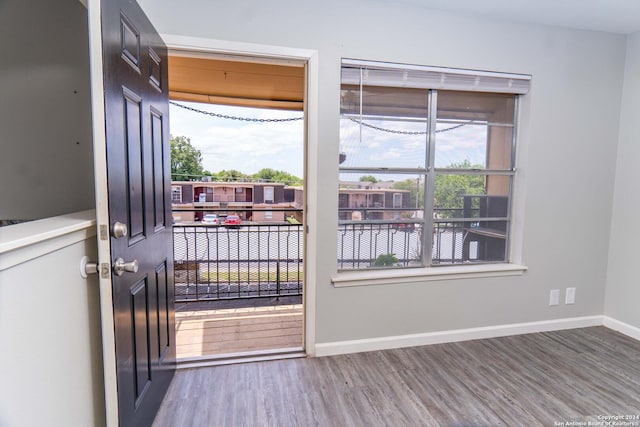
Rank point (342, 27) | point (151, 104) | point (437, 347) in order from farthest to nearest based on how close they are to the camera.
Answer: point (437, 347)
point (342, 27)
point (151, 104)

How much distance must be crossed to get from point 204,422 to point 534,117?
3.12 meters

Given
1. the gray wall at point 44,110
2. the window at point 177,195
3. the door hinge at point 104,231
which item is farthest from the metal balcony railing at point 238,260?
the door hinge at point 104,231

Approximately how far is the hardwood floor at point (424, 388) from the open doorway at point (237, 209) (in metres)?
0.31

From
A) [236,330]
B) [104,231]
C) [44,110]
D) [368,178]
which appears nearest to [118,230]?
[104,231]

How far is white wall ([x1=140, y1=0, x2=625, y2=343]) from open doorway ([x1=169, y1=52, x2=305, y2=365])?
293 mm

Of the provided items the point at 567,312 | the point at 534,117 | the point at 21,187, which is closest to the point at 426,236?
the point at 534,117

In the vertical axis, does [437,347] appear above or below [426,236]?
below

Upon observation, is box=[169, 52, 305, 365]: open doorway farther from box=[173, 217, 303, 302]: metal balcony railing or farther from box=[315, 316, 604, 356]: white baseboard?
box=[315, 316, 604, 356]: white baseboard

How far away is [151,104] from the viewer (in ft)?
5.49

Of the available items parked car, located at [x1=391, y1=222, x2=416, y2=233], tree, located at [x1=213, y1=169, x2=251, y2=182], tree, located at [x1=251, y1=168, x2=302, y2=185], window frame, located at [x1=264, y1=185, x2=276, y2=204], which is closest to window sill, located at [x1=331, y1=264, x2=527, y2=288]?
parked car, located at [x1=391, y1=222, x2=416, y2=233]

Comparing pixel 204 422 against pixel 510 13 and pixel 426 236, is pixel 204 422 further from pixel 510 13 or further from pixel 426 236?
pixel 510 13

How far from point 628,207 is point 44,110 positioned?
13.4 ft

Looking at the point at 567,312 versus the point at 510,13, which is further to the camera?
the point at 567,312

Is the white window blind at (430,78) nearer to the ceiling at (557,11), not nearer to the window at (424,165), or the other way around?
the window at (424,165)
